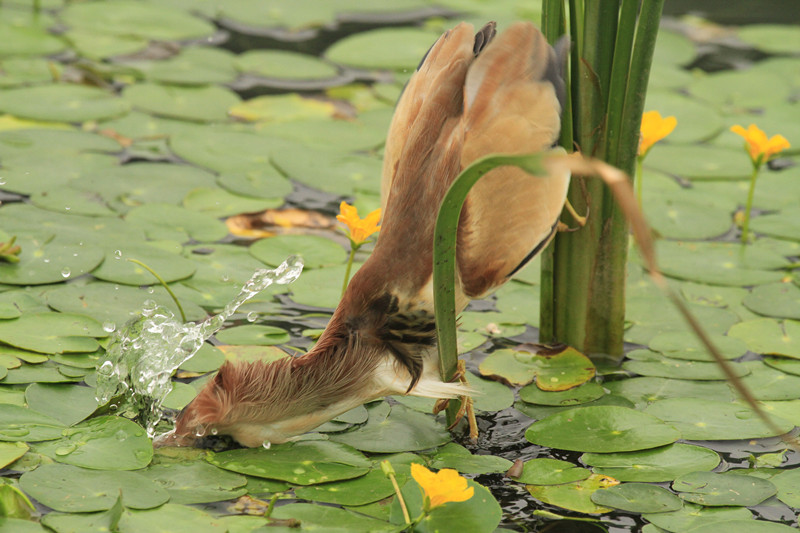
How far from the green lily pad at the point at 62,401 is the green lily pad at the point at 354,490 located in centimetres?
62

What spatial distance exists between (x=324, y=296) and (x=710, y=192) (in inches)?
69.7

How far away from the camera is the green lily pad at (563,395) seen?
2648mm

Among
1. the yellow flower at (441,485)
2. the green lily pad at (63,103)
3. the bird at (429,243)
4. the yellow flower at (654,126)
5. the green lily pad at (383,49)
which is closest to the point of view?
the yellow flower at (441,485)

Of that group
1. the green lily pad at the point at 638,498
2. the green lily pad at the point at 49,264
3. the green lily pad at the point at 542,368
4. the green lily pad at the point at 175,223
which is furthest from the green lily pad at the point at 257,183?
the green lily pad at the point at 638,498

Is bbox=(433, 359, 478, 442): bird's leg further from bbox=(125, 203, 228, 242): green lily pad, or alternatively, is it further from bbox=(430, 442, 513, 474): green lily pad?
bbox=(125, 203, 228, 242): green lily pad

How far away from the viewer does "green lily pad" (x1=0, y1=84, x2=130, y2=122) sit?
4.04 meters

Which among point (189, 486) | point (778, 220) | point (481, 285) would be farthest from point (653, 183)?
point (189, 486)

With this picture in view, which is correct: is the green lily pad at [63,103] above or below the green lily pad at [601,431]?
above

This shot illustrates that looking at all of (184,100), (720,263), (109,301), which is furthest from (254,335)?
(184,100)

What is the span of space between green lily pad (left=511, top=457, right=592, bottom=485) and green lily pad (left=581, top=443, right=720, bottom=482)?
0.05 meters

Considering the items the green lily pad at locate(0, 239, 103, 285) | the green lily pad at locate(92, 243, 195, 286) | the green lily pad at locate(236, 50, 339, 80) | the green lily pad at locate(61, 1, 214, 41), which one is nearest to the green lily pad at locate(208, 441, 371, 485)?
the green lily pad at locate(92, 243, 195, 286)

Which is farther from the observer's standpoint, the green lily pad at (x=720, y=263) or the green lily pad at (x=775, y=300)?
the green lily pad at (x=720, y=263)

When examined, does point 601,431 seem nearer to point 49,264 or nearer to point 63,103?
point 49,264

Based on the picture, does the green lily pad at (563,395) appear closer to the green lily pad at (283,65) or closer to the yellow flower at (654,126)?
the yellow flower at (654,126)
